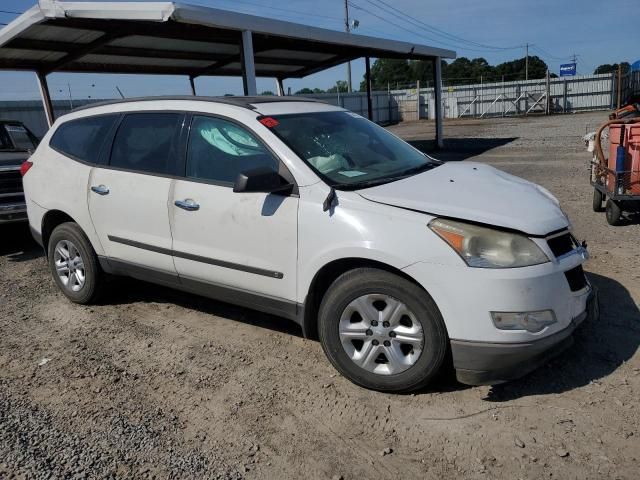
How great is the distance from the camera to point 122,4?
8078 mm

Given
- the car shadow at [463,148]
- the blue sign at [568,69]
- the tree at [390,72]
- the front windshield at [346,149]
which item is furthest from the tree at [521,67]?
the front windshield at [346,149]

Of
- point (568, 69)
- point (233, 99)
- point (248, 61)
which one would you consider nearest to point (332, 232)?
point (233, 99)

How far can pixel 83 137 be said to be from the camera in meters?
4.85

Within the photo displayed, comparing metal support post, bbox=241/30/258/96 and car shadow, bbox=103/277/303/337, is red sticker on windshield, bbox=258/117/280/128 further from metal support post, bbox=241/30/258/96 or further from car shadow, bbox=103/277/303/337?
metal support post, bbox=241/30/258/96

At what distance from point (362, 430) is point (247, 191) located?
1573mm

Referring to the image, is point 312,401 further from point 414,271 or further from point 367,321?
point 414,271

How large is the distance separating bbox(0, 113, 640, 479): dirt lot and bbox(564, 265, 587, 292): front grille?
577 millimetres

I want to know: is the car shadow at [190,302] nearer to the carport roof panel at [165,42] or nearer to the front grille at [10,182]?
the front grille at [10,182]

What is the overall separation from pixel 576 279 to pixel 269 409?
6.52ft

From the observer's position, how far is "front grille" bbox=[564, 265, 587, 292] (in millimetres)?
3093

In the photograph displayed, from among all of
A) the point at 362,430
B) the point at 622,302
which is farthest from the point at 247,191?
the point at 622,302

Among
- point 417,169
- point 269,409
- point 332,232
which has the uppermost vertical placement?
point 417,169

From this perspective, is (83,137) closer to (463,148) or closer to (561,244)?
Answer: (561,244)

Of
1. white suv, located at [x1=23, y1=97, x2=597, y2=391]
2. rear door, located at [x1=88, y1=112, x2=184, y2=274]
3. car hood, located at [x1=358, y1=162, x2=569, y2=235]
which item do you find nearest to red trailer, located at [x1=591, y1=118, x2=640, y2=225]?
white suv, located at [x1=23, y1=97, x2=597, y2=391]
